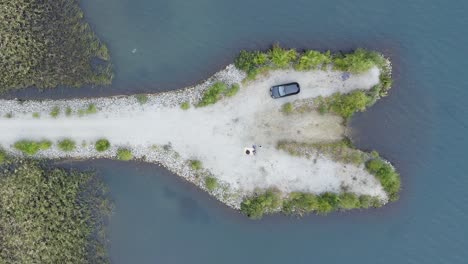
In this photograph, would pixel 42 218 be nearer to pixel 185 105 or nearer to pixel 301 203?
pixel 185 105

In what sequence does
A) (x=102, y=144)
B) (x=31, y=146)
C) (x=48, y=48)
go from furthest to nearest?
1. (x=48, y=48)
2. (x=102, y=144)
3. (x=31, y=146)

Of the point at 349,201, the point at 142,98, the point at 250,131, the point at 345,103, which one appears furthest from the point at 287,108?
the point at 142,98

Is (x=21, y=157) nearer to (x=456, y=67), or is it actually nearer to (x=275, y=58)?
(x=275, y=58)

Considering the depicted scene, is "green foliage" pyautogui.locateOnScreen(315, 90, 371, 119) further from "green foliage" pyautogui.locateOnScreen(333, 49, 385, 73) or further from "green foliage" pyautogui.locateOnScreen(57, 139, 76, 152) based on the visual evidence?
"green foliage" pyautogui.locateOnScreen(57, 139, 76, 152)

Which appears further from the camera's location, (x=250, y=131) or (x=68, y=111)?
(x=68, y=111)

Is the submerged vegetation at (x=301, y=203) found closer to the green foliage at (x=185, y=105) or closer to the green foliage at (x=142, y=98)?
A: the green foliage at (x=185, y=105)
